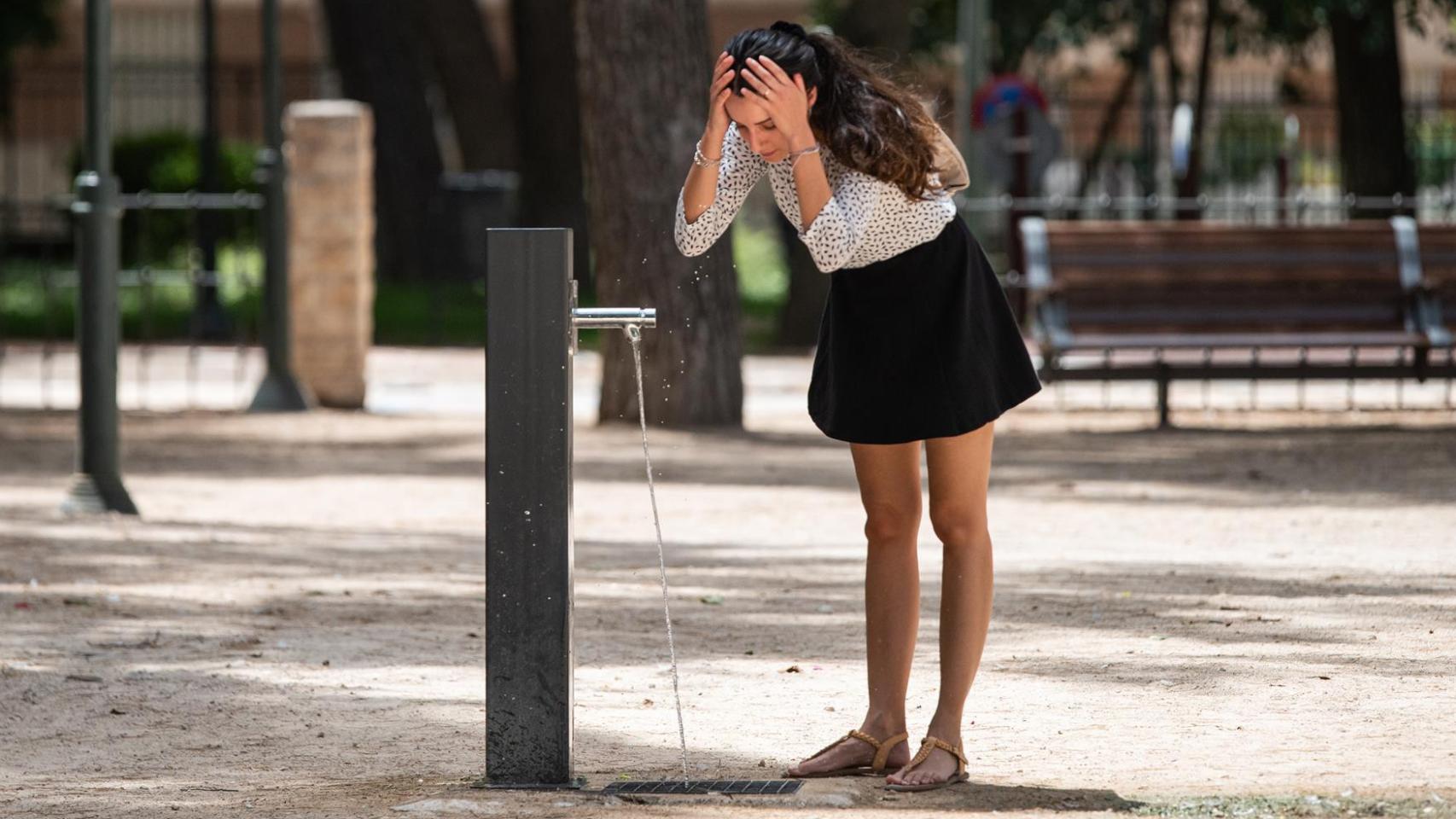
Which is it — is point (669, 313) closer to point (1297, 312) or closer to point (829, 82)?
point (1297, 312)

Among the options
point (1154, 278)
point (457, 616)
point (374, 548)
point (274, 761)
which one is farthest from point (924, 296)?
point (1154, 278)

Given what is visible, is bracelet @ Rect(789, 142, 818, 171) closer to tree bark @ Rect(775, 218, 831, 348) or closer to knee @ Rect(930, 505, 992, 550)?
knee @ Rect(930, 505, 992, 550)

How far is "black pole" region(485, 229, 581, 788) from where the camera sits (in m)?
4.55

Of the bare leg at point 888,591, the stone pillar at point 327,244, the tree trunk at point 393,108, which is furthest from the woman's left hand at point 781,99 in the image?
the tree trunk at point 393,108

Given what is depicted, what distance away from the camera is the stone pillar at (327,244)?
14352 millimetres

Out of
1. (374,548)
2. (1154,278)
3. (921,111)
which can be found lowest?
(374,548)

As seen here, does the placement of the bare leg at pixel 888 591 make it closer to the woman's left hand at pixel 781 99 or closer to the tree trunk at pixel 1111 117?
the woman's left hand at pixel 781 99

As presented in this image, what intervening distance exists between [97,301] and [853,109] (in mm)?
5647

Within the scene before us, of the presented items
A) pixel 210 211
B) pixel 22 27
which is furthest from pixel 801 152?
pixel 22 27

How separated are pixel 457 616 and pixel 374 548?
1.68 metres

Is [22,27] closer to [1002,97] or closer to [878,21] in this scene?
[878,21]

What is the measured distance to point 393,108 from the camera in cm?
2514

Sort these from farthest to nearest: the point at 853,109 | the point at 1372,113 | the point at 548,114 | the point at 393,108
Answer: the point at 393,108 → the point at 548,114 → the point at 1372,113 → the point at 853,109

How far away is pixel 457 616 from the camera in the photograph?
23.2 ft
